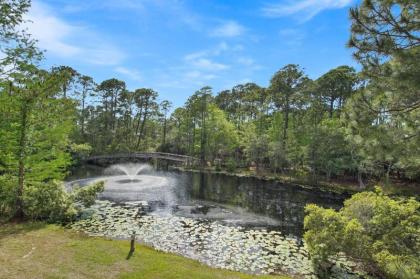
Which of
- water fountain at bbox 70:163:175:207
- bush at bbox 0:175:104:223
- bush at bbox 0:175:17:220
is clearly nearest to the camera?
bush at bbox 0:175:17:220

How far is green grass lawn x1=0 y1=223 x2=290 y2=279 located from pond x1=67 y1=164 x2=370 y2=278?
136 centimetres

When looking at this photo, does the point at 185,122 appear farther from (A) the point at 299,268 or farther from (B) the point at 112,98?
(A) the point at 299,268

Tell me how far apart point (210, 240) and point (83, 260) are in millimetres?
5245

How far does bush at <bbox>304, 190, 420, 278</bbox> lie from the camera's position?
8.65 m

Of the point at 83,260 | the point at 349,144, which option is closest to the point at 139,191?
the point at 83,260

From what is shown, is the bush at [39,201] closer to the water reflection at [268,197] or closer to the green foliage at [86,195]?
the green foliage at [86,195]

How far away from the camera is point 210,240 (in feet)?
39.0

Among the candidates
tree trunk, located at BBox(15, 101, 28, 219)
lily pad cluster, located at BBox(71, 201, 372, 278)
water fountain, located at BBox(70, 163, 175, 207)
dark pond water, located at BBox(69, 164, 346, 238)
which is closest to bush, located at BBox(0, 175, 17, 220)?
tree trunk, located at BBox(15, 101, 28, 219)

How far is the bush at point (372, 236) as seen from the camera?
865 centimetres

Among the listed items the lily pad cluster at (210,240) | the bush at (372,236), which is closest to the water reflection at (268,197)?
the lily pad cluster at (210,240)

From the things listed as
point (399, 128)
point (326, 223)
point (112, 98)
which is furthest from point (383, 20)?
point (112, 98)

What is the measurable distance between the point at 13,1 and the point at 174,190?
62.1 ft

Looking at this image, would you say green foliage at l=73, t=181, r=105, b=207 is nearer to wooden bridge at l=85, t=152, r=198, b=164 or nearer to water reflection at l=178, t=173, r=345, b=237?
water reflection at l=178, t=173, r=345, b=237

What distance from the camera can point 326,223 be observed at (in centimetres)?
942
